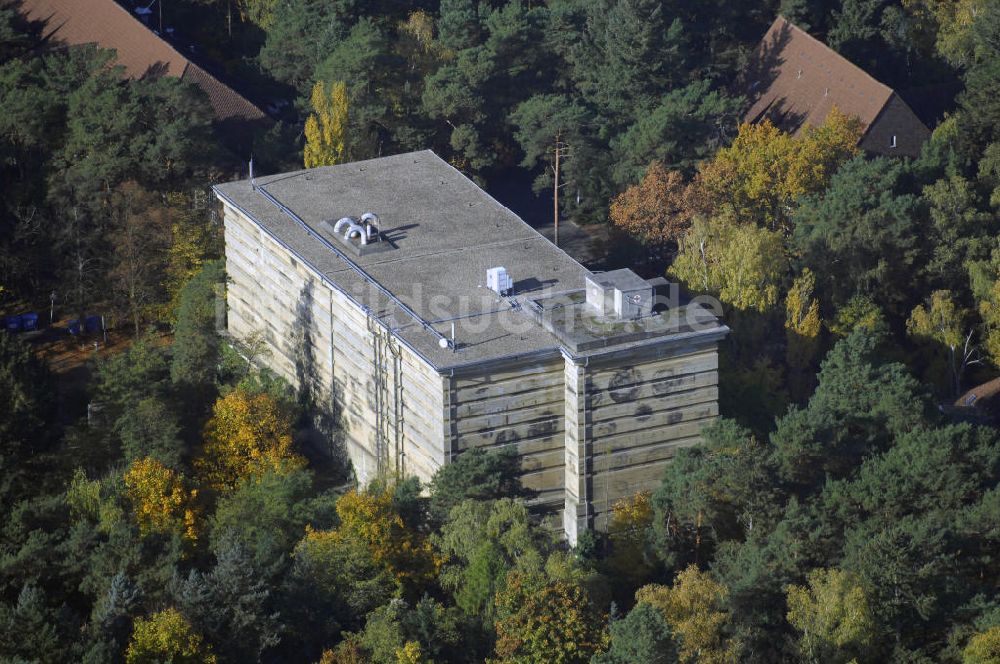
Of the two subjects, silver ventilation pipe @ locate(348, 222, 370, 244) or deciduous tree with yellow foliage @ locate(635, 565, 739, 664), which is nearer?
deciduous tree with yellow foliage @ locate(635, 565, 739, 664)

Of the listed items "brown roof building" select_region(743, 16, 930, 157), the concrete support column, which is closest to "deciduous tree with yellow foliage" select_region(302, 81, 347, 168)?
"brown roof building" select_region(743, 16, 930, 157)

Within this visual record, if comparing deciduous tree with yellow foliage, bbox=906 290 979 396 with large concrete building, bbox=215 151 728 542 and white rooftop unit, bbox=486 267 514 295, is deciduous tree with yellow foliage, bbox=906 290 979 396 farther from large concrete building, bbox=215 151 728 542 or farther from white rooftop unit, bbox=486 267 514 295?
white rooftop unit, bbox=486 267 514 295

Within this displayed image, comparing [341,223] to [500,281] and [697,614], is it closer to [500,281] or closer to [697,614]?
[500,281]

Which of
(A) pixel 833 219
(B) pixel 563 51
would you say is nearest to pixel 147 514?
(A) pixel 833 219

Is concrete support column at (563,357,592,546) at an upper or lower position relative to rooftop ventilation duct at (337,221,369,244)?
lower

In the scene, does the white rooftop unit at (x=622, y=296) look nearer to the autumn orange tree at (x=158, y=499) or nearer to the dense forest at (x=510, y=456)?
the dense forest at (x=510, y=456)

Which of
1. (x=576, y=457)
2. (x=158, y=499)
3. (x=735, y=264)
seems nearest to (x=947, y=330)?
(x=735, y=264)

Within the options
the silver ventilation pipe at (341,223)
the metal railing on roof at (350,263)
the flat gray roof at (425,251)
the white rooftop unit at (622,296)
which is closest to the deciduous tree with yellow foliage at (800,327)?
the flat gray roof at (425,251)
